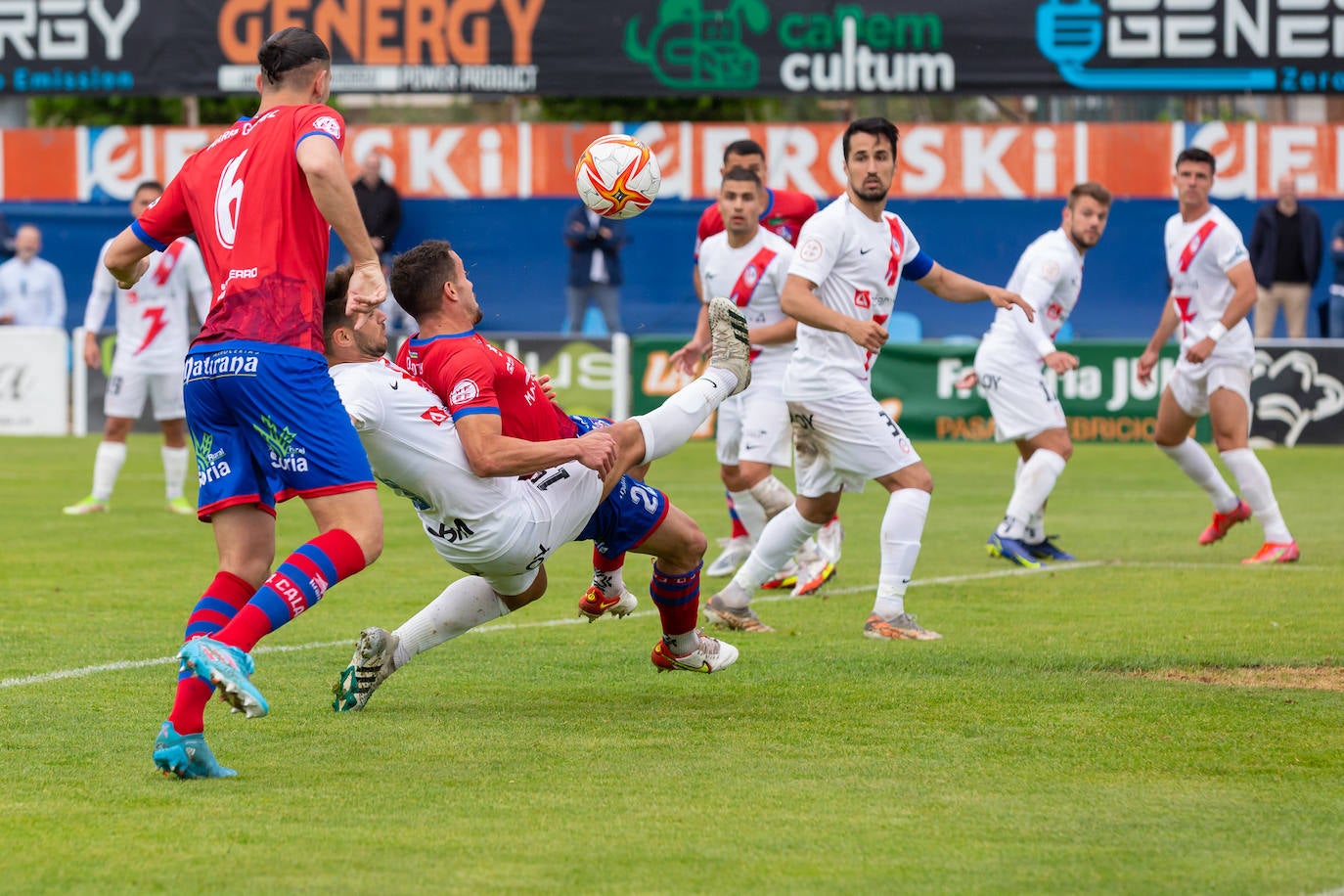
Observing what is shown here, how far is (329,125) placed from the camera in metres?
5.49

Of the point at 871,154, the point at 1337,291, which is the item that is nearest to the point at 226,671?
the point at 871,154

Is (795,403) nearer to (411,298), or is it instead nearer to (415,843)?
(411,298)

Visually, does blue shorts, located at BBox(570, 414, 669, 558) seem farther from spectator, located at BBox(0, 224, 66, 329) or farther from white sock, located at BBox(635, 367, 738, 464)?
spectator, located at BBox(0, 224, 66, 329)

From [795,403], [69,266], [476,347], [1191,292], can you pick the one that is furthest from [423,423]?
[69,266]

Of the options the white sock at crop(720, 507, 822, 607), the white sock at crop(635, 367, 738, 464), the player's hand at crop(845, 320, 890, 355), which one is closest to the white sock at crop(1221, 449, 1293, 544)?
the white sock at crop(720, 507, 822, 607)

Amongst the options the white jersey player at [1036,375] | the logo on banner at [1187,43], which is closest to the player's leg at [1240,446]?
the white jersey player at [1036,375]

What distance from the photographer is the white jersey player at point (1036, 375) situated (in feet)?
36.7

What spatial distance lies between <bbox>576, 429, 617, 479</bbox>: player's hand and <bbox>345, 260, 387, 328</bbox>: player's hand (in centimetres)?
94

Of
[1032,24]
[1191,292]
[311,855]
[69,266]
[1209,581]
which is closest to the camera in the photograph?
[311,855]

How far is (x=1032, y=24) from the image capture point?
876 inches

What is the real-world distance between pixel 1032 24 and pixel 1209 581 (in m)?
13.6

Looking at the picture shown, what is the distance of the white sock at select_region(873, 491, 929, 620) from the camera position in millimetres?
8031

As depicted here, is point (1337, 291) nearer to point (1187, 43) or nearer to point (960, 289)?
point (1187, 43)

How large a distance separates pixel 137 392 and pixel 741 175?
20.2ft
